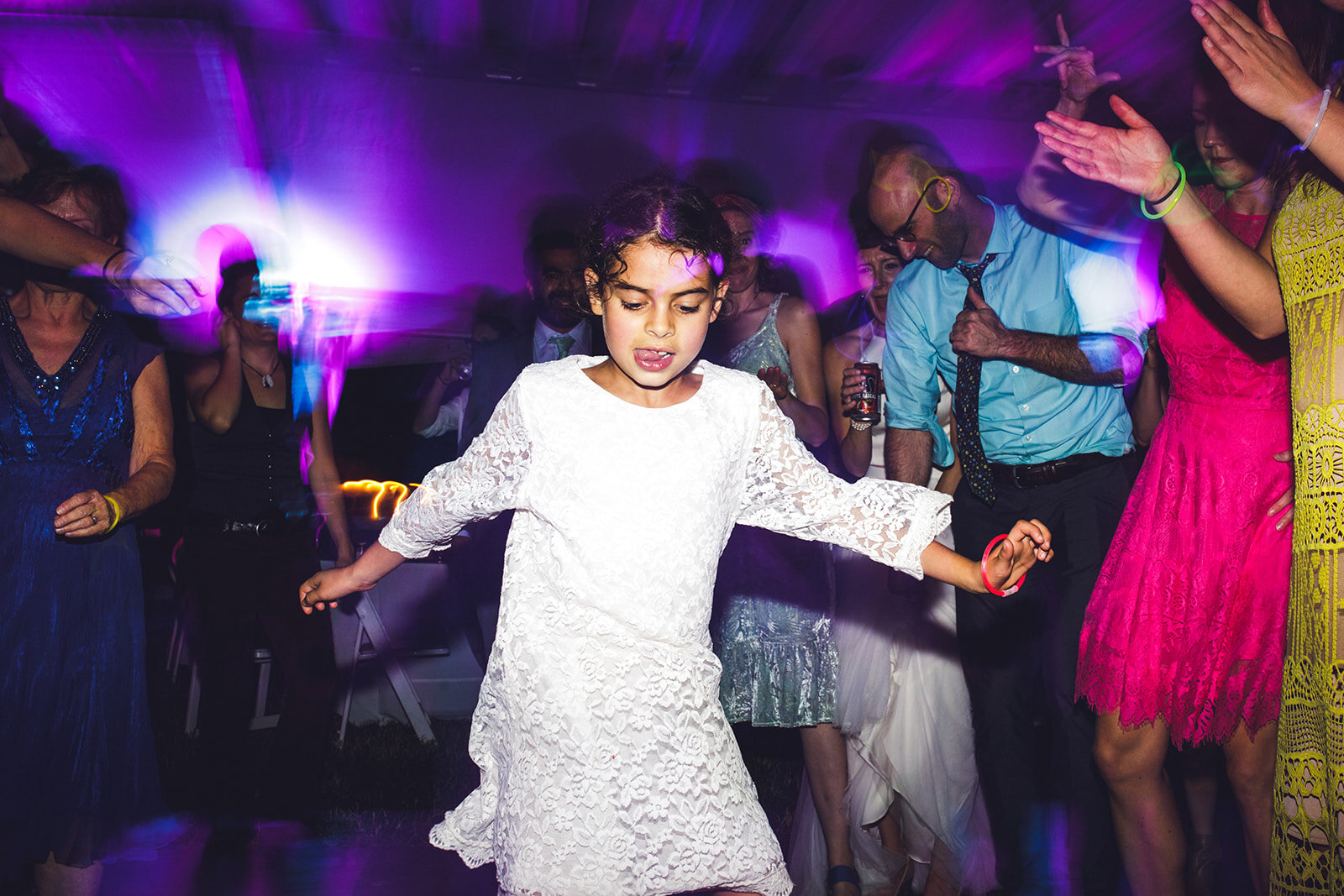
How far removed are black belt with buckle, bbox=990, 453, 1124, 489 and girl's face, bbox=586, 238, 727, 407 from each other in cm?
119

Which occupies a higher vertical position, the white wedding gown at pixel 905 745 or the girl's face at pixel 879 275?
the girl's face at pixel 879 275

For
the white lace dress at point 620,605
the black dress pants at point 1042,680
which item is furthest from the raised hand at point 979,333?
the white lace dress at point 620,605

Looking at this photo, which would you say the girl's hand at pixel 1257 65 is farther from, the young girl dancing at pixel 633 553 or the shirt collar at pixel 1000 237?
the shirt collar at pixel 1000 237

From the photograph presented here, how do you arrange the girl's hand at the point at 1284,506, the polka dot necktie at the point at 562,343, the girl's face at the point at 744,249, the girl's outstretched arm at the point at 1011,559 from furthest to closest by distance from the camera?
the polka dot necktie at the point at 562,343
the girl's face at the point at 744,249
the girl's hand at the point at 1284,506
the girl's outstretched arm at the point at 1011,559

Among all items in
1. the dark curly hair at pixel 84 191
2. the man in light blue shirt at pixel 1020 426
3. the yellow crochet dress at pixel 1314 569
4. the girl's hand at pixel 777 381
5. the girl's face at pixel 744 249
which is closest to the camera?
the yellow crochet dress at pixel 1314 569

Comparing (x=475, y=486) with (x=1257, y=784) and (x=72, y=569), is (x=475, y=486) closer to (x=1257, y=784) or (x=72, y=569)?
(x=72, y=569)

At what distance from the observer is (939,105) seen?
6141 millimetres

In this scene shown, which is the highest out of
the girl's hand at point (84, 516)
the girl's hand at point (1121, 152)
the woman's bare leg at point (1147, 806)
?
the girl's hand at point (1121, 152)

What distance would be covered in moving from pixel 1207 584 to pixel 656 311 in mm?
1310

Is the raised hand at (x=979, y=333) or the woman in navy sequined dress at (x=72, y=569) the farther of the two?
the raised hand at (x=979, y=333)

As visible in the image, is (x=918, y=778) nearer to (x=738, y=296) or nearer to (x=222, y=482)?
(x=738, y=296)

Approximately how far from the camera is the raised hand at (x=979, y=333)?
2.27 metres

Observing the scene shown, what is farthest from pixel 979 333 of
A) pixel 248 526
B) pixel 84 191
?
pixel 248 526

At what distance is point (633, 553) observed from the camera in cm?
157
